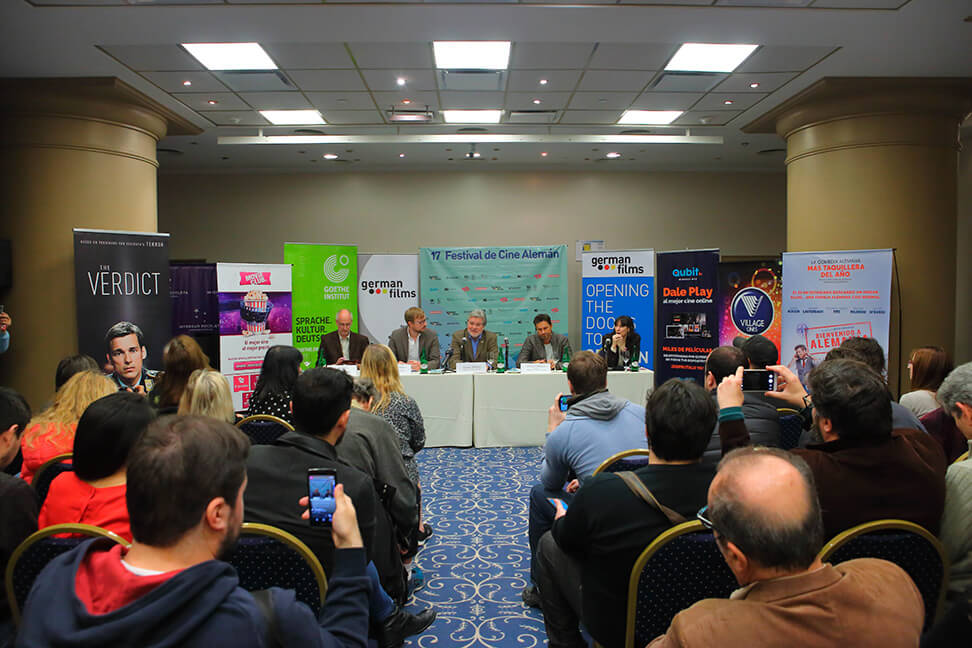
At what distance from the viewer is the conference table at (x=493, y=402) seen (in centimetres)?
631

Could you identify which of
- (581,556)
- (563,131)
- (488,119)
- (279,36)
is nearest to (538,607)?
(581,556)

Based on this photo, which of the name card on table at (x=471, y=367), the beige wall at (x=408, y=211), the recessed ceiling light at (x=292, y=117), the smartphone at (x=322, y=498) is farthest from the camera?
the beige wall at (x=408, y=211)

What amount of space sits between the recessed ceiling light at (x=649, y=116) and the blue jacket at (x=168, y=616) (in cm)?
680

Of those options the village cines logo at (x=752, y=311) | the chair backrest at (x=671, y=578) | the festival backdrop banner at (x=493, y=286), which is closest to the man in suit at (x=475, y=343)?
the festival backdrop banner at (x=493, y=286)

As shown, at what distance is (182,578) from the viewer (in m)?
0.95

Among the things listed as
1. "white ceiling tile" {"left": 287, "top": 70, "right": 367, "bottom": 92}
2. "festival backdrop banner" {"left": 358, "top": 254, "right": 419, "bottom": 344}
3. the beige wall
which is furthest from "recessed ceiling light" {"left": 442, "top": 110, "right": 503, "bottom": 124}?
"festival backdrop banner" {"left": 358, "top": 254, "right": 419, "bottom": 344}

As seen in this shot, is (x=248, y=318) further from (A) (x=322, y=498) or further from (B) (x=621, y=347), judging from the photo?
(A) (x=322, y=498)

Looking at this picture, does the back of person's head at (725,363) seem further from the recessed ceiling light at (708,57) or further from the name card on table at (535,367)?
the name card on table at (535,367)

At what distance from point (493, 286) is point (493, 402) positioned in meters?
3.28

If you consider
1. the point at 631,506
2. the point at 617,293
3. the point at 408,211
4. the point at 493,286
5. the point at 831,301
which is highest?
the point at 408,211

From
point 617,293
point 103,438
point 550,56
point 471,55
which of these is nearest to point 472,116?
point 471,55

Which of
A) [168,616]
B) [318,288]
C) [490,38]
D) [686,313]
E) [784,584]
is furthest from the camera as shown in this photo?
[318,288]

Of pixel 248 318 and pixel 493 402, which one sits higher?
pixel 248 318

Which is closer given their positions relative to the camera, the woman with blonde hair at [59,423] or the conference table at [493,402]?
the woman with blonde hair at [59,423]
